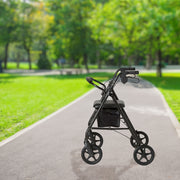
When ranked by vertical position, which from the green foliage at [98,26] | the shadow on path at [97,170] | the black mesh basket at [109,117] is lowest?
the shadow on path at [97,170]

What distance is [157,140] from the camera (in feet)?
19.1

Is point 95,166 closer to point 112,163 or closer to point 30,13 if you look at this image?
point 112,163

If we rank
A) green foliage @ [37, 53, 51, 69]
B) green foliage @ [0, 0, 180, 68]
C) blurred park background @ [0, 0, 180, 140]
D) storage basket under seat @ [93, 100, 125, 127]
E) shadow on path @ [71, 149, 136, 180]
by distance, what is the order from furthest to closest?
green foliage @ [37, 53, 51, 69], green foliage @ [0, 0, 180, 68], blurred park background @ [0, 0, 180, 140], storage basket under seat @ [93, 100, 125, 127], shadow on path @ [71, 149, 136, 180]

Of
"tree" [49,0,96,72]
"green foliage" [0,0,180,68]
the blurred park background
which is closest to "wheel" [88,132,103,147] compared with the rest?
the blurred park background

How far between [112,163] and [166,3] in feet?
55.6

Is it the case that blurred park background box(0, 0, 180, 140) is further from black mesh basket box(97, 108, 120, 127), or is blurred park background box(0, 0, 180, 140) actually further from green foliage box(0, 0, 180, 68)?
black mesh basket box(97, 108, 120, 127)

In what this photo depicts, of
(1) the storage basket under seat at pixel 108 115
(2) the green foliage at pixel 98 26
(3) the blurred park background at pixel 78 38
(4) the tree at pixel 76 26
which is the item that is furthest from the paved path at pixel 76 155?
(4) the tree at pixel 76 26

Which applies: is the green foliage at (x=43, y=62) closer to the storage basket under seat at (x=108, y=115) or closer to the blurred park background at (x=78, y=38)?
the blurred park background at (x=78, y=38)

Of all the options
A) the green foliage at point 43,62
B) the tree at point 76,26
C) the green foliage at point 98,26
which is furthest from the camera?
the green foliage at point 43,62

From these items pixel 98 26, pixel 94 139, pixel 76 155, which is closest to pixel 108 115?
pixel 94 139

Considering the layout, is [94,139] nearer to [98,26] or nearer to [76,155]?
[76,155]

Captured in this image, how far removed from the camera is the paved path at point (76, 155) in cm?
408

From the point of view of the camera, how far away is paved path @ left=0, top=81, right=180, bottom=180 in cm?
408

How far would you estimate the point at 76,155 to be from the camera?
4887 mm
